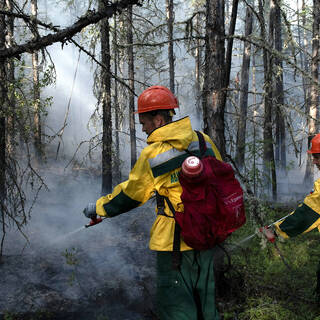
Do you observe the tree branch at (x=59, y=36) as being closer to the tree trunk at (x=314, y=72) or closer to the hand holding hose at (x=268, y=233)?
the hand holding hose at (x=268, y=233)

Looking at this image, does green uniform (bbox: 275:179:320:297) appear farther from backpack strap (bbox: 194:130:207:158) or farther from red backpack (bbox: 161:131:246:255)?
backpack strap (bbox: 194:130:207:158)

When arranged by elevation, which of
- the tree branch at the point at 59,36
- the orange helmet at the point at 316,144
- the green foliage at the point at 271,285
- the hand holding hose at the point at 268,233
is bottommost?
the green foliage at the point at 271,285

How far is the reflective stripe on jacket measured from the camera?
3387 mm

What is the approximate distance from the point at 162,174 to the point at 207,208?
17.2 inches

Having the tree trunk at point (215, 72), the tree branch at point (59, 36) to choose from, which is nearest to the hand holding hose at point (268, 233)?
the tree trunk at point (215, 72)

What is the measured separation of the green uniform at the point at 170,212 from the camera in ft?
7.95

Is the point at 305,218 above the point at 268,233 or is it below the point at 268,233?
above

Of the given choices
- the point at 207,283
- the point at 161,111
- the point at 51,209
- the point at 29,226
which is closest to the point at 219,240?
the point at 207,283

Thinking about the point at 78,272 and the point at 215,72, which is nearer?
the point at 215,72

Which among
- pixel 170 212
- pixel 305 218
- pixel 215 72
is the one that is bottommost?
pixel 305 218

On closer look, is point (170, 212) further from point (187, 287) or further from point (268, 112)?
point (268, 112)

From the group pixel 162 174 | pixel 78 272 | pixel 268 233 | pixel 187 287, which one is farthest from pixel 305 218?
pixel 78 272

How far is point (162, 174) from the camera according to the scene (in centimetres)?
242

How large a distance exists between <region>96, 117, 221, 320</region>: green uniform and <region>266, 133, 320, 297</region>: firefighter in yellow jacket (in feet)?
4.82
